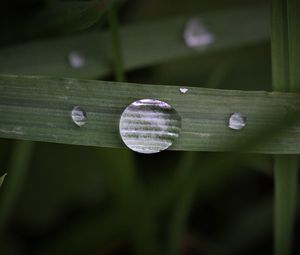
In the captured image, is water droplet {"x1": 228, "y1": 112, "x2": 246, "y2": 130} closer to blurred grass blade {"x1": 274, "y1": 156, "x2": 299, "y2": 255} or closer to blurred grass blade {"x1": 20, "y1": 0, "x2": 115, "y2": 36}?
blurred grass blade {"x1": 274, "y1": 156, "x2": 299, "y2": 255}

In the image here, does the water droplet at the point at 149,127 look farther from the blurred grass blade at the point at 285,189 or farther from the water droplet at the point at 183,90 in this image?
the blurred grass blade at the point at 285,189

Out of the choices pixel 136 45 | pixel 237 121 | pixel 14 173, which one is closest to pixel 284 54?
pixel 237 121

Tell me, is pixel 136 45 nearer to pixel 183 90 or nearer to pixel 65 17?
pixel 65 17

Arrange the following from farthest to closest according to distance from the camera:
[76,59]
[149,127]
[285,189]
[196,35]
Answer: [196,35], [76,59], [285,189], [149,127]

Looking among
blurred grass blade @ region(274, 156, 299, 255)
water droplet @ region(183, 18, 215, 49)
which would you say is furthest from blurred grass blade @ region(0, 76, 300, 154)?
water droplet @ region(183, 18, 215, 49)

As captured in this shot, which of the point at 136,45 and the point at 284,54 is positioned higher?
the point at 136,45

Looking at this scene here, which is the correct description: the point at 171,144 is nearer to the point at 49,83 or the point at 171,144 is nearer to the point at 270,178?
the point at 49,83

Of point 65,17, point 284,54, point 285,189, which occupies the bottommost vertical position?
point 285,189

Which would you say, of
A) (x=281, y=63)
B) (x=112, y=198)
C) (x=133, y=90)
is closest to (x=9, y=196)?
(x=112, y=198)

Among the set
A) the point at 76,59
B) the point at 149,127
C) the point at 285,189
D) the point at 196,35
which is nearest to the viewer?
the point at 149,127
